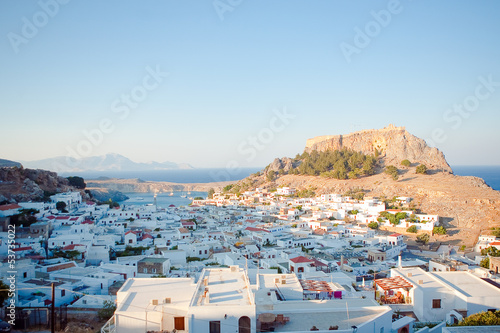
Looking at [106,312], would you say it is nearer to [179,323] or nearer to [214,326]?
[179,323]

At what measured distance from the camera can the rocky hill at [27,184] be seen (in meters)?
28.1

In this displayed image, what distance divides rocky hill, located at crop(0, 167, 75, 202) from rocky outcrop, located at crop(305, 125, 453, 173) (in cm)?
3928

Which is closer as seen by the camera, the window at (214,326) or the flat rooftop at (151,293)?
the window at (214,326)

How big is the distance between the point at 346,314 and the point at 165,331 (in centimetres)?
323

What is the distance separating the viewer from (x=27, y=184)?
1204 inches

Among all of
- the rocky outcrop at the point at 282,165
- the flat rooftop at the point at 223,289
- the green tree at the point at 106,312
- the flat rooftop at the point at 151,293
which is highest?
the rocky outcrop at the point at 282,165

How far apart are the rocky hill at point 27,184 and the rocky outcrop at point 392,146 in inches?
1546

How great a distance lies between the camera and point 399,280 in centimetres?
1025

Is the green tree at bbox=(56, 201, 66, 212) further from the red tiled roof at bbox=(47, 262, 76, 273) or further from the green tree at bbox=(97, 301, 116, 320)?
the green tree at bbox=(97, 301, 116, 320)

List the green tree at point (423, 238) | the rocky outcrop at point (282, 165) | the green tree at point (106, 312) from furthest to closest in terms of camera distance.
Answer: the rocky outcrop at point (282, 165) < the green tree at point (423, 238) < the green tree at point (106, 312)

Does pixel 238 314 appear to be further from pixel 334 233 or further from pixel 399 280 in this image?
pixel 334 233

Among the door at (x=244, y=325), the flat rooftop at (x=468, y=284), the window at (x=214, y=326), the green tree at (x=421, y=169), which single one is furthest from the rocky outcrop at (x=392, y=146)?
the window at (x=214, y=326)

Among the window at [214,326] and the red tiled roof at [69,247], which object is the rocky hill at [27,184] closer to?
the red tiled roof at [69,247]

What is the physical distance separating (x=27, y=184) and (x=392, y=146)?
44105 millimetres
